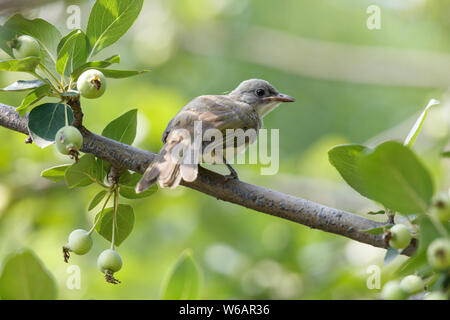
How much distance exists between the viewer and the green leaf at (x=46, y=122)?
2252 mm

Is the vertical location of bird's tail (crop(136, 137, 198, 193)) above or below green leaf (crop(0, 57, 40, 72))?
below

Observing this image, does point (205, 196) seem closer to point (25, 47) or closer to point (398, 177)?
point (25, 47)

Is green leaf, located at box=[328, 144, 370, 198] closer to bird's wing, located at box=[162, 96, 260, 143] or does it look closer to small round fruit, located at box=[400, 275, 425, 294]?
small round fruit, located at box=[400, 275, 425, 294]

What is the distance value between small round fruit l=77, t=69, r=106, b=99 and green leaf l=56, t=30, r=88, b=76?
0.71 feet

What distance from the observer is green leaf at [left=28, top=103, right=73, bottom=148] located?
2.25 m

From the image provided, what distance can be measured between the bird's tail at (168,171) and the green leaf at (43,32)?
67 cm

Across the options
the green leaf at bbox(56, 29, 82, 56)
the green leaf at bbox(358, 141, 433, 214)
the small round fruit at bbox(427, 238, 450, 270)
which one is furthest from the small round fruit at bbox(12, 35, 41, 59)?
the small round fruit at bbox(427, 238, 450, 270)

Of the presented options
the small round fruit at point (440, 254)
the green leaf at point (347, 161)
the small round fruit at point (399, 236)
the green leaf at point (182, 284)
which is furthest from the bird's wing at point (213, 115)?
the small round fruit at point (440, 254)

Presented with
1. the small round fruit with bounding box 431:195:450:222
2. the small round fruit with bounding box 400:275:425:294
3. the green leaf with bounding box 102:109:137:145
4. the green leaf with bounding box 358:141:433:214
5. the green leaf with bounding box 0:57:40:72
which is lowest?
the small round fruit with bounding box 400:275:425:294

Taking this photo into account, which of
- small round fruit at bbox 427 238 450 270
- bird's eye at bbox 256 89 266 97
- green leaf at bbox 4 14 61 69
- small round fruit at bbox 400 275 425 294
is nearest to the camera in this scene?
small round fruit at bbox 427 238 450 270

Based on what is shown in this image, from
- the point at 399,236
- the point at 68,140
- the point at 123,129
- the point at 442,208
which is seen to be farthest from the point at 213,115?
the point at 442,208

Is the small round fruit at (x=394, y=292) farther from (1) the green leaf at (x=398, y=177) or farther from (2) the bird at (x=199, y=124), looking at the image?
(2) the bird at (x=199, y=124)
